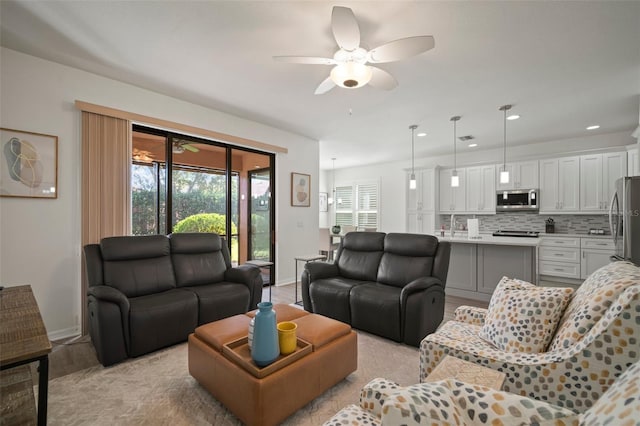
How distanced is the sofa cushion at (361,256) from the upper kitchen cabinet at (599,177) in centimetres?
416

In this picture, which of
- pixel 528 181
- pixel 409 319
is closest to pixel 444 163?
pixel 528 181

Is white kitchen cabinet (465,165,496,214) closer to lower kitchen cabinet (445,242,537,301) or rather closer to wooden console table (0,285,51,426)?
lower kitchen cabinet (445,242,537,301)

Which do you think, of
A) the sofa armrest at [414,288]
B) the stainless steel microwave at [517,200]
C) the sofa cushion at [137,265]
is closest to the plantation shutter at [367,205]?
the stainless steel microwave at [517,200]

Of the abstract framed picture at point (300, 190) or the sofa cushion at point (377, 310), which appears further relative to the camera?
the abstract framed picture at point (300, 190)

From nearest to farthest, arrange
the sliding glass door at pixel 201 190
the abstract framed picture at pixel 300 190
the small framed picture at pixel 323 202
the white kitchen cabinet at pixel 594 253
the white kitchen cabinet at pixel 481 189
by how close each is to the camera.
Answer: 1. the sliding glass door at pixel 201 190
2. the white kitchen cabinet at pixel 594 253
3. the abstract framed picture at pixel 300 190
4. the white kitchen cabinet at pixel 481 189
5. the small framed picture at pixel 323 202

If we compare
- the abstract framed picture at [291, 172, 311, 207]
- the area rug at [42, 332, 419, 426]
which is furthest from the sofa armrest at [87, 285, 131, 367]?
the abstract framed picture at [291, 172, 311, 207]

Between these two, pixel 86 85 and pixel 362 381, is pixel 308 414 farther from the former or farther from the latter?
pixel 86 85

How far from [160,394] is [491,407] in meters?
2.00

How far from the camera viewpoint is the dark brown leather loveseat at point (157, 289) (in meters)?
2.25

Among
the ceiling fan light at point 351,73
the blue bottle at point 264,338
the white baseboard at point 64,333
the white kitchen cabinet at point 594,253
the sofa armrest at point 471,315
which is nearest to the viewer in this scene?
the blue bottle at point 264,338

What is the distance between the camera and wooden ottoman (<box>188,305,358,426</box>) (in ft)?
4.95

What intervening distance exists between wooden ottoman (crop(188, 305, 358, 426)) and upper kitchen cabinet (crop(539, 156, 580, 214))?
207 inches

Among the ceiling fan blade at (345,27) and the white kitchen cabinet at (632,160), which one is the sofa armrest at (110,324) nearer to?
the ceiling fan blade at (345,27)

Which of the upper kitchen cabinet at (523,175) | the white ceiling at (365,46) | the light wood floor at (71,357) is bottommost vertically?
the light wood floor at (71,357)
